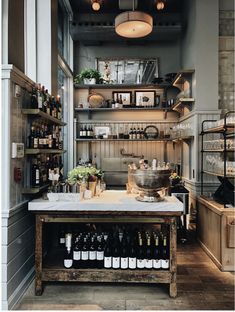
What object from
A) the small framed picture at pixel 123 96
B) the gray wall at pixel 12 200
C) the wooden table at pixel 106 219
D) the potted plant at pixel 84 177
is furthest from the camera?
the small framed picture at pixel 123 96

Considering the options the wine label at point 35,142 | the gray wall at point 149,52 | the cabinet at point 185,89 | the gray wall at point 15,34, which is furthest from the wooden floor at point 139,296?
the gray wall at point 149,52

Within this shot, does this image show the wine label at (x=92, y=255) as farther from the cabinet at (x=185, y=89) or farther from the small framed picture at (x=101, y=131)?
the small framed picture at (x=101, y=131)

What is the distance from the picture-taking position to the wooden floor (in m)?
2.63

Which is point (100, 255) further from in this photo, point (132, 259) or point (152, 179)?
point (152, 179)

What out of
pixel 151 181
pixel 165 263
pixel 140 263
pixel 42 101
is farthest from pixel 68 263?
pixel 42 101

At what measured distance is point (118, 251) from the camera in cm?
293

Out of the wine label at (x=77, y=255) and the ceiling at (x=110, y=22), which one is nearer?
the wine label at (x=77, y=255)

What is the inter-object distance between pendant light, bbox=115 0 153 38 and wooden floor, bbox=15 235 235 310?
3.11 meters

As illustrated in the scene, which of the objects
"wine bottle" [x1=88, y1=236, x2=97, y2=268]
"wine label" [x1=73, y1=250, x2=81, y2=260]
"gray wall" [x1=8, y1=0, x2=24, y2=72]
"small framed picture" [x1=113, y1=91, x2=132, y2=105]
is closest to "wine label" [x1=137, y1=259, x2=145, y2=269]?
"wine bottle" [x1=88, y1=236, x2=97, y2=268]

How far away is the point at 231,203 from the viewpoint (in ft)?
12.3

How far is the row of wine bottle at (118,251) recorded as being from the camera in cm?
285

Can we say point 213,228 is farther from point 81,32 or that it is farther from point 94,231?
point 81,32

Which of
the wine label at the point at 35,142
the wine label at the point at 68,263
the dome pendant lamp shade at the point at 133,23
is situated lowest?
the wine label at the point at 68,263

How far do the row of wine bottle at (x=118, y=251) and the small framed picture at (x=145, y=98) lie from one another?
3675mm
